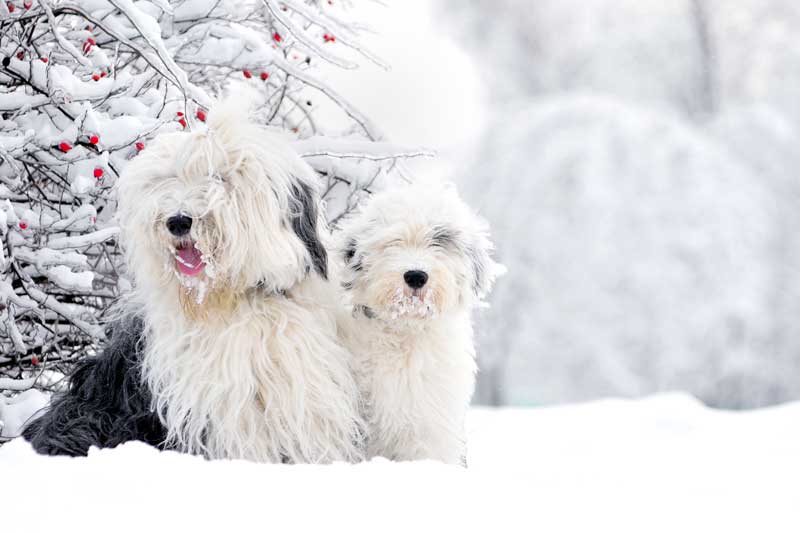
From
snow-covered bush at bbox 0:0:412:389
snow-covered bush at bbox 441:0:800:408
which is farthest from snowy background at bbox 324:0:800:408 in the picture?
snow-covered bush at bbox 0:0:412:389

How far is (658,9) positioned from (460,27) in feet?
10.0

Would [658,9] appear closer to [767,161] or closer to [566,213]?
[767,161]

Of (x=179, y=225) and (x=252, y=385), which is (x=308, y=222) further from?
(x=252, y=385)

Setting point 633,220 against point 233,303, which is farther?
point 633,220

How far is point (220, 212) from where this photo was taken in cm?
314

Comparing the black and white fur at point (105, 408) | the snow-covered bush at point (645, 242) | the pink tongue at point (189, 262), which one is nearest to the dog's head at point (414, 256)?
the pink tongue at point (189, 262)

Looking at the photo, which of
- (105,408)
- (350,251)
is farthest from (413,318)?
(105,408)

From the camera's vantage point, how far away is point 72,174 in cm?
408

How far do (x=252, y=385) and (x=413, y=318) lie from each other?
0.61 metres

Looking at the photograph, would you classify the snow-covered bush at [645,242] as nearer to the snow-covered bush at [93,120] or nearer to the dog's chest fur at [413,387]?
the snow-covered bush at [93,120]

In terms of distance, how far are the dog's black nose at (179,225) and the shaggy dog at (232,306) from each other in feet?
0.04

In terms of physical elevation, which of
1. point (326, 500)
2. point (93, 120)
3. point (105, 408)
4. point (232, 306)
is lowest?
point (105, 408)

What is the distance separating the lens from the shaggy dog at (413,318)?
11.0ft

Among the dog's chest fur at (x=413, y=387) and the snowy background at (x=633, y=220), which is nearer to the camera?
the dog's chest fur at (x=413, y=387)
